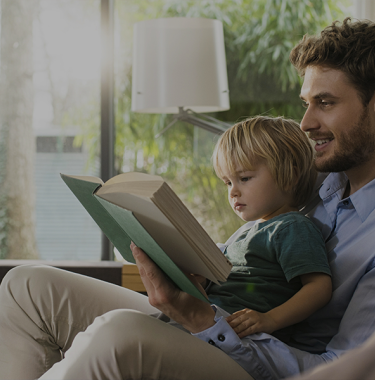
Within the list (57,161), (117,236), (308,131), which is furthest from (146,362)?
(57,161)

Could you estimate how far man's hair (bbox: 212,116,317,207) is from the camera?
131 centimetres

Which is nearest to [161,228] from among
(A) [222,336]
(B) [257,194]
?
(A) [222,336]

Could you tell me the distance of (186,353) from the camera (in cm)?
91

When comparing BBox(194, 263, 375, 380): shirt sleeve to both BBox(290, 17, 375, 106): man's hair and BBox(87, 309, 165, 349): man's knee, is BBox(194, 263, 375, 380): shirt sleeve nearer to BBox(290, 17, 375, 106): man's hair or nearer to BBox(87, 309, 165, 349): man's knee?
BBox(87, 309, 165, 349): man's knee

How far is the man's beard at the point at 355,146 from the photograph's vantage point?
1222 mm

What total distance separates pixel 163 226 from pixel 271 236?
42 centimetres

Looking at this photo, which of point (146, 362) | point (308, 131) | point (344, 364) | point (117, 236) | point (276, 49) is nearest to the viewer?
point (344, 364)

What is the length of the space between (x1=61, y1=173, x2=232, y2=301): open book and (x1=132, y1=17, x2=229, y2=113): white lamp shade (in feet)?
3.56

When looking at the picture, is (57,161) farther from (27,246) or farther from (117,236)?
(117,236)

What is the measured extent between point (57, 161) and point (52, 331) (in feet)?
5.46

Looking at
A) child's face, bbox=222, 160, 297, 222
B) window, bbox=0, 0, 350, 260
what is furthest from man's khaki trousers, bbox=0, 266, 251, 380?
window, bbox=0, 0, 350, 260

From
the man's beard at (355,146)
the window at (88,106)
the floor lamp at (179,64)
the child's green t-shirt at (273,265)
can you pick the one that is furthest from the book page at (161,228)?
the window at (88,106)

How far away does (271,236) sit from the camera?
1209 mm

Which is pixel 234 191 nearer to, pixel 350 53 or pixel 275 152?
pixel 275 152
